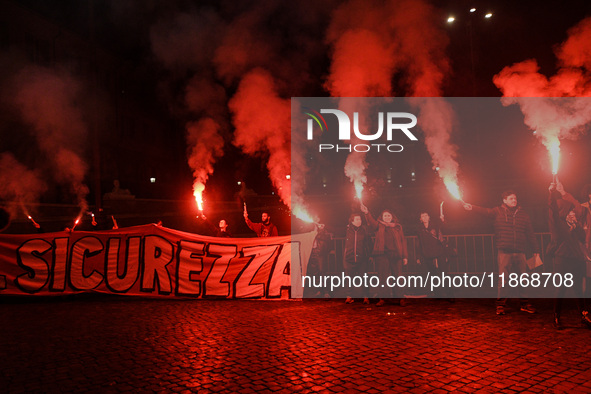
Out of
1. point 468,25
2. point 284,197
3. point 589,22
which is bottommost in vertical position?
point 284,197

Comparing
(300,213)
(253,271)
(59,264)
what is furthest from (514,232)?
(59,264)

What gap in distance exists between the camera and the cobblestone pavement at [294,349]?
4363 millimetres

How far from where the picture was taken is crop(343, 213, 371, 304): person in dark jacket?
8.48 meters

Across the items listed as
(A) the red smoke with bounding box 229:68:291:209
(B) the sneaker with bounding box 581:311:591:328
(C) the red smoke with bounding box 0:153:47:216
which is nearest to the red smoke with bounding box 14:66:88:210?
(C) the red smoke with bounding box 0:153:47:216

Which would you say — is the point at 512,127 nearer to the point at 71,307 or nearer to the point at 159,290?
the point at 159,290

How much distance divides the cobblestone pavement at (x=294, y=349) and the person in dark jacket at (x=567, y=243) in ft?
1.10

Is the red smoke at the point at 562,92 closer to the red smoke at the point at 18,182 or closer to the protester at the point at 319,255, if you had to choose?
the protester at the point at 319,255

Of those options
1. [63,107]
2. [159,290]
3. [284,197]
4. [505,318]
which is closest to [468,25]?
[284,197]

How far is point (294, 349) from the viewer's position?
5441mm

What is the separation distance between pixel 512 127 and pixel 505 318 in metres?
15.0

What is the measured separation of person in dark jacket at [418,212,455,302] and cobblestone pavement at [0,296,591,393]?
2.77ft

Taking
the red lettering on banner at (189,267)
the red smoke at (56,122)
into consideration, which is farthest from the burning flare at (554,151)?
the red smoke at (56,122)

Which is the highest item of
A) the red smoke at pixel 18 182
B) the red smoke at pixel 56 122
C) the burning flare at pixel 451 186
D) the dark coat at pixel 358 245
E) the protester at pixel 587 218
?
the red smoke at pixel 56 122

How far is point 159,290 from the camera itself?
8773 mm
